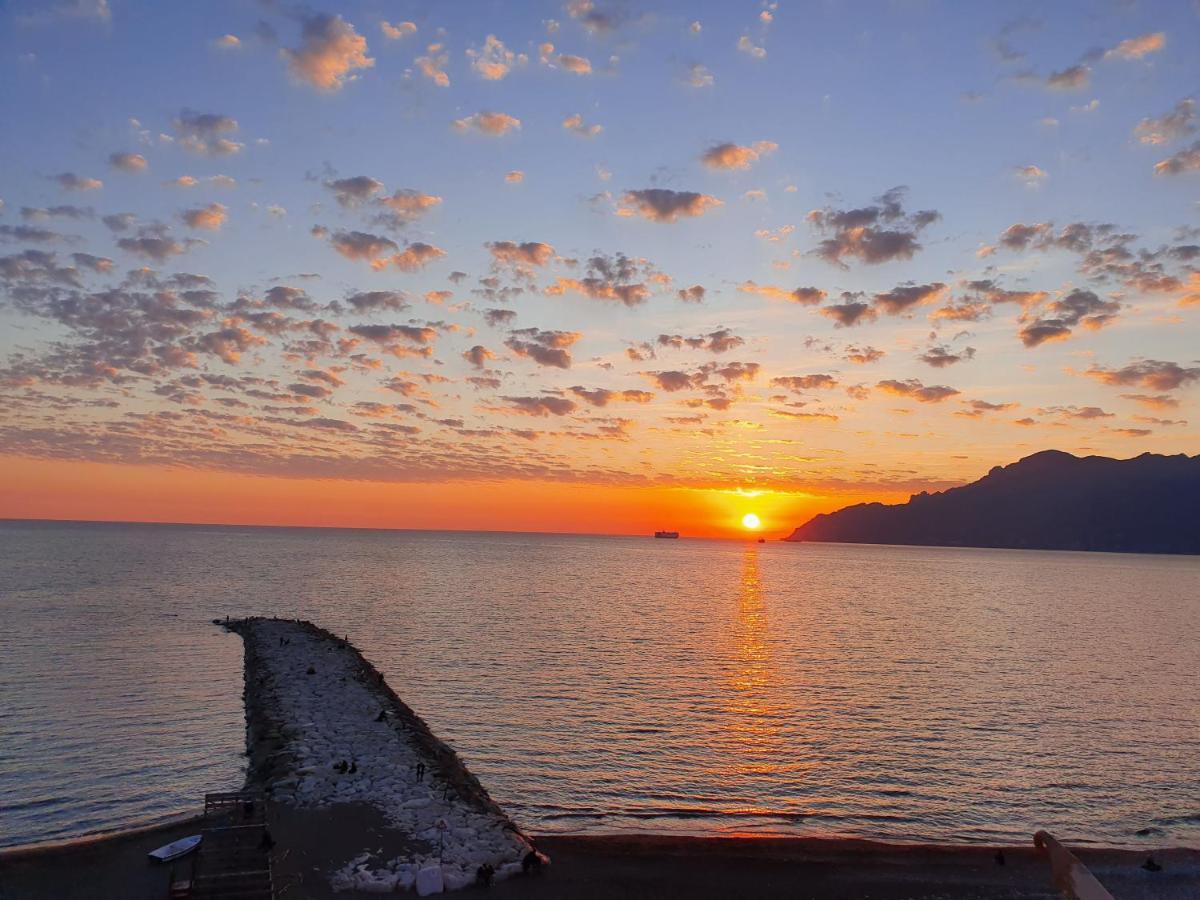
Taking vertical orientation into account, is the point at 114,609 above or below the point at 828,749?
above

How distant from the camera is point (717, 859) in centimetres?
3128

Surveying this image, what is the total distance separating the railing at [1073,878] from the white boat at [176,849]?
28.6m

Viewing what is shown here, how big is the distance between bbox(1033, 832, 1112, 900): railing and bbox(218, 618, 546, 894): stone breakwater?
1677 cm

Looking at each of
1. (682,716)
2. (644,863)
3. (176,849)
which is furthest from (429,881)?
(682,716)

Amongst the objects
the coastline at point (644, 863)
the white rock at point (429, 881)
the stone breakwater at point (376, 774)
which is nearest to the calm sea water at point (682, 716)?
the stone breakwater at point (376, 774)

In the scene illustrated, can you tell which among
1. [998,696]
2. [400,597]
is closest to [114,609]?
[400,597]

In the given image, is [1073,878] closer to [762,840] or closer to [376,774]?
[762,840]

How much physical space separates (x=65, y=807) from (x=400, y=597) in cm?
9787

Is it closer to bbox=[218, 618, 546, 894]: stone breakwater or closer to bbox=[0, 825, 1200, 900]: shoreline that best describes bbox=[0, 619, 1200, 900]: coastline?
bbox=[0, 825, 1200, 900]: shoreline

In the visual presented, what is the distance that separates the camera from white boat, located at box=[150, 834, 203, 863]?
2800cm

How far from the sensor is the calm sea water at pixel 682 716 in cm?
3691

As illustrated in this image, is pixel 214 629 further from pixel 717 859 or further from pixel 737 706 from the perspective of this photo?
pixel 717 859

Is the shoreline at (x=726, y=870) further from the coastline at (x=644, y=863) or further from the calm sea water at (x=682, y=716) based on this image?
the calm sea water at (x=682, y=716)

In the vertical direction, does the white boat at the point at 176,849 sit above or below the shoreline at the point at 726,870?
above
